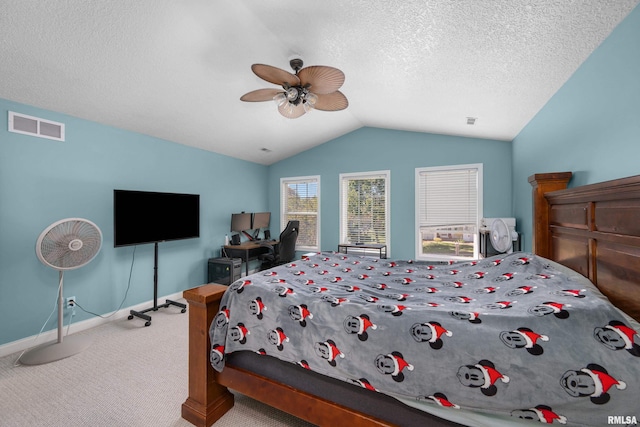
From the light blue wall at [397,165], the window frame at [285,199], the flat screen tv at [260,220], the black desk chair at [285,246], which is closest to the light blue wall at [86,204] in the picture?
the flat screen tv at [260,220]

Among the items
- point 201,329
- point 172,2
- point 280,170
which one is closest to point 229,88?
point 172,2

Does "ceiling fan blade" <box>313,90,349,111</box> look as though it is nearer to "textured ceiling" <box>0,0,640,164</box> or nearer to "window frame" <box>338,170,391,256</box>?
"textured ceiling" <box>0,0,640,164</box>

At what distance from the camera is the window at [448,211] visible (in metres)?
4.03

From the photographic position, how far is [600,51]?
156 centimetres

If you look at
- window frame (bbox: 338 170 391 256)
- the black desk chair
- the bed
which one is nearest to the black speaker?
the black desk chair

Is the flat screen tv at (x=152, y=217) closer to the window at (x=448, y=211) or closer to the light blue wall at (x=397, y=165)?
the light blue wall at (x=397, y=165)

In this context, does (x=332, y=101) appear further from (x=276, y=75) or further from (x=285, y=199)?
(x=285, y=199)

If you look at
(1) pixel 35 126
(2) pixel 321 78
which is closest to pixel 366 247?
(2) pixel 321 78

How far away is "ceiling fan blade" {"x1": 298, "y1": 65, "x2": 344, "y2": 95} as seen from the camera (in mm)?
1859

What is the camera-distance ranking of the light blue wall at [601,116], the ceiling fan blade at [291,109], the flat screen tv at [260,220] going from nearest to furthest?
the light blue wall at [601,116], the ceiling fan blade at [291,109], the flat screen tv at [260,220]

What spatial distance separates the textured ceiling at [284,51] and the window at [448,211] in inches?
39.3

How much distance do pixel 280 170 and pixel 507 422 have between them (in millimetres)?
5028

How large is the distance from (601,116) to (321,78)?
5.81 feet

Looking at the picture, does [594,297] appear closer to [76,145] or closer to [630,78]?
[630,78]
